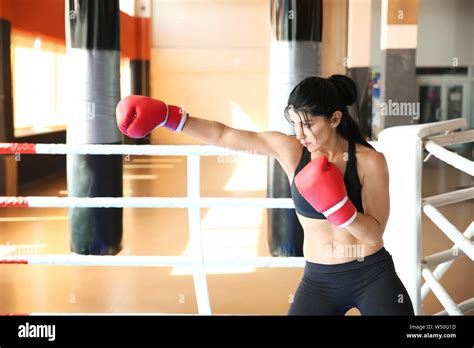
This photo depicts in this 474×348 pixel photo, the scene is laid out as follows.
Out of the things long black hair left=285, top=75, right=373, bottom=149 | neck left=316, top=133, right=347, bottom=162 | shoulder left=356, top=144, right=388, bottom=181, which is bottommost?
shoulder left=356, top=144, right=388, bottom=181

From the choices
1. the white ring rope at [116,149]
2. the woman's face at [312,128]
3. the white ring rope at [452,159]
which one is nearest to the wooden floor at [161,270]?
the white ring rope at [116,149]

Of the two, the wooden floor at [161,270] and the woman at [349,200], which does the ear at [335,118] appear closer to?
the woman at [349,200]

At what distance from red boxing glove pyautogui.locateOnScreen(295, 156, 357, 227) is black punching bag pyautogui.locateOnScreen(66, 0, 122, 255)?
1.78 m

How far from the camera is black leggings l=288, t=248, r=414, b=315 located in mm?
1128

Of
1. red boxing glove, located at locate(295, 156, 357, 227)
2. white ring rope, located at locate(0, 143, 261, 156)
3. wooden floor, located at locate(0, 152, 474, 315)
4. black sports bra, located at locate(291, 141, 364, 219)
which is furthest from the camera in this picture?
wooden floor, located at locate(0, 152, 474, 315)

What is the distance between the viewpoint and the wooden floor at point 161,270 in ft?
7.07

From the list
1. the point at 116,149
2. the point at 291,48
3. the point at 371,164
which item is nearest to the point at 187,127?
the point at 371,164

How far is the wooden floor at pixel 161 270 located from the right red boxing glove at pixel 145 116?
36.9 inches

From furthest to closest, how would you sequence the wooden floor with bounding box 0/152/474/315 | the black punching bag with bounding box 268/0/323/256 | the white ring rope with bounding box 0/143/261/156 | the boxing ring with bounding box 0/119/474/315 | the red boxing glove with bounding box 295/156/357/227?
the black punching bag with bounding box 268/0/323/256
the wooden floor with bounding box 0/152/474/315
the white ring rope with bounding box 0/143/261/156
the boxing ring with bounding box 0/119/474/315
the red boxing glove with bounding box 295/156/357/227

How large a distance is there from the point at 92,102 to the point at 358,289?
183cm

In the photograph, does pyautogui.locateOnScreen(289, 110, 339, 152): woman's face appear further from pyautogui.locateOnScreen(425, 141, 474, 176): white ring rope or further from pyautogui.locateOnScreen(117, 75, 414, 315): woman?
pyautogui.locateOnScreen(425, 141, 474, 176): white ring rope

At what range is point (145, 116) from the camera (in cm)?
122

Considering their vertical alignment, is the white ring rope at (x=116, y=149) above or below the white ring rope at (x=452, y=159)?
below

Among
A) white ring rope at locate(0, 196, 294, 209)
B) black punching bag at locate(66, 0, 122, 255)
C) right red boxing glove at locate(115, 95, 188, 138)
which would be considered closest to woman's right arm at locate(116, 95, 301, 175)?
right red boxing glove at locate(115, 95, 188, 138)
